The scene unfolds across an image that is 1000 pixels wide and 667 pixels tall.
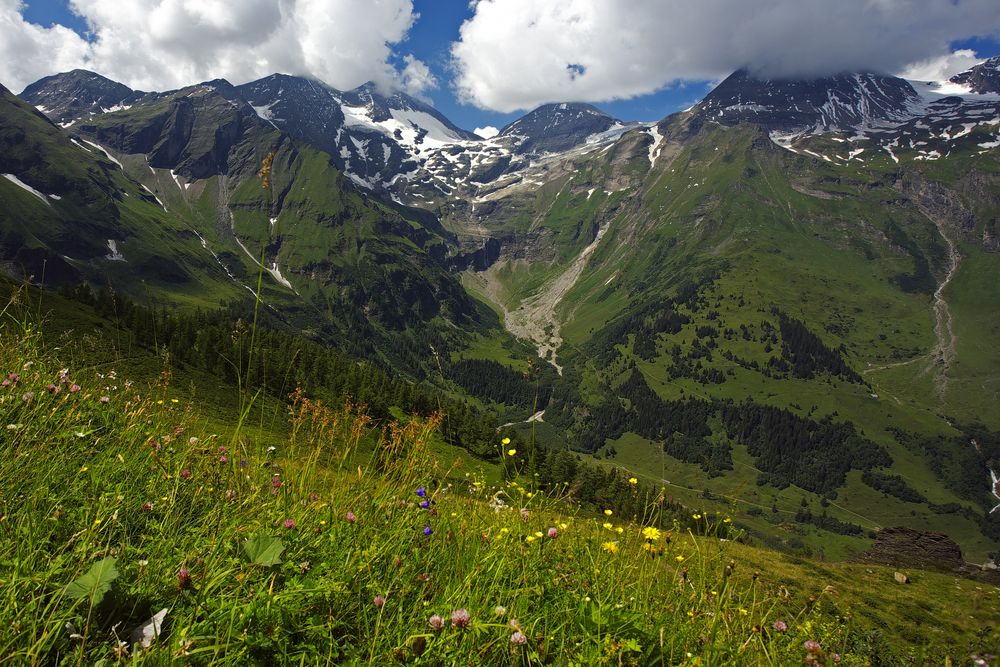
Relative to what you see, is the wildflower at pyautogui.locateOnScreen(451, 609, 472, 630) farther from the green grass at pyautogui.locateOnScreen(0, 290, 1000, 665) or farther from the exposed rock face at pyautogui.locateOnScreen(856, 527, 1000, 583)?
the exposed rock face at pyautogui.locateOnScreen(856, 527, 1000, 583)

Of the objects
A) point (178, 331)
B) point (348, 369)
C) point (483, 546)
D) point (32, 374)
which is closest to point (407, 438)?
point (483, 546)

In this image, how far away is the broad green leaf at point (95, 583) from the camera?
7.32 feet

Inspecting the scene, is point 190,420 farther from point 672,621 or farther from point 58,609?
point 672,621

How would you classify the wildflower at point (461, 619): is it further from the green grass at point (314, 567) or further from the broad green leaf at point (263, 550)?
the broad green leaf at point (263, 550)

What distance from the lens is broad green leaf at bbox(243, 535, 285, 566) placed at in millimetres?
2851

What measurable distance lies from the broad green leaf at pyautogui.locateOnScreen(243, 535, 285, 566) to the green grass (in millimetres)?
15

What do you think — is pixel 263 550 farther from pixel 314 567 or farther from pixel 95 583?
pixel 95 583

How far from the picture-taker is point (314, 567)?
126 inches

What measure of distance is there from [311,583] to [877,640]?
7.96 m

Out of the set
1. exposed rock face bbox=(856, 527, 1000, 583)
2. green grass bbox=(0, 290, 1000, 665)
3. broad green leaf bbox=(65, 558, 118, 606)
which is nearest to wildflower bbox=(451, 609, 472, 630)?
green grass bbox=(0, 290, 1000, 665)

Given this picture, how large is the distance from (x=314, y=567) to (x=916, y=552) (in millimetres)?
81603

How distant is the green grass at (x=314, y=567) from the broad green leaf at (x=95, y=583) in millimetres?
12

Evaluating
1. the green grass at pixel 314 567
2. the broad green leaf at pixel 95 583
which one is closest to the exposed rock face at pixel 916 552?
the green grass at pixel 314 567

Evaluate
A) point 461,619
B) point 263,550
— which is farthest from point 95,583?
point 461,619
